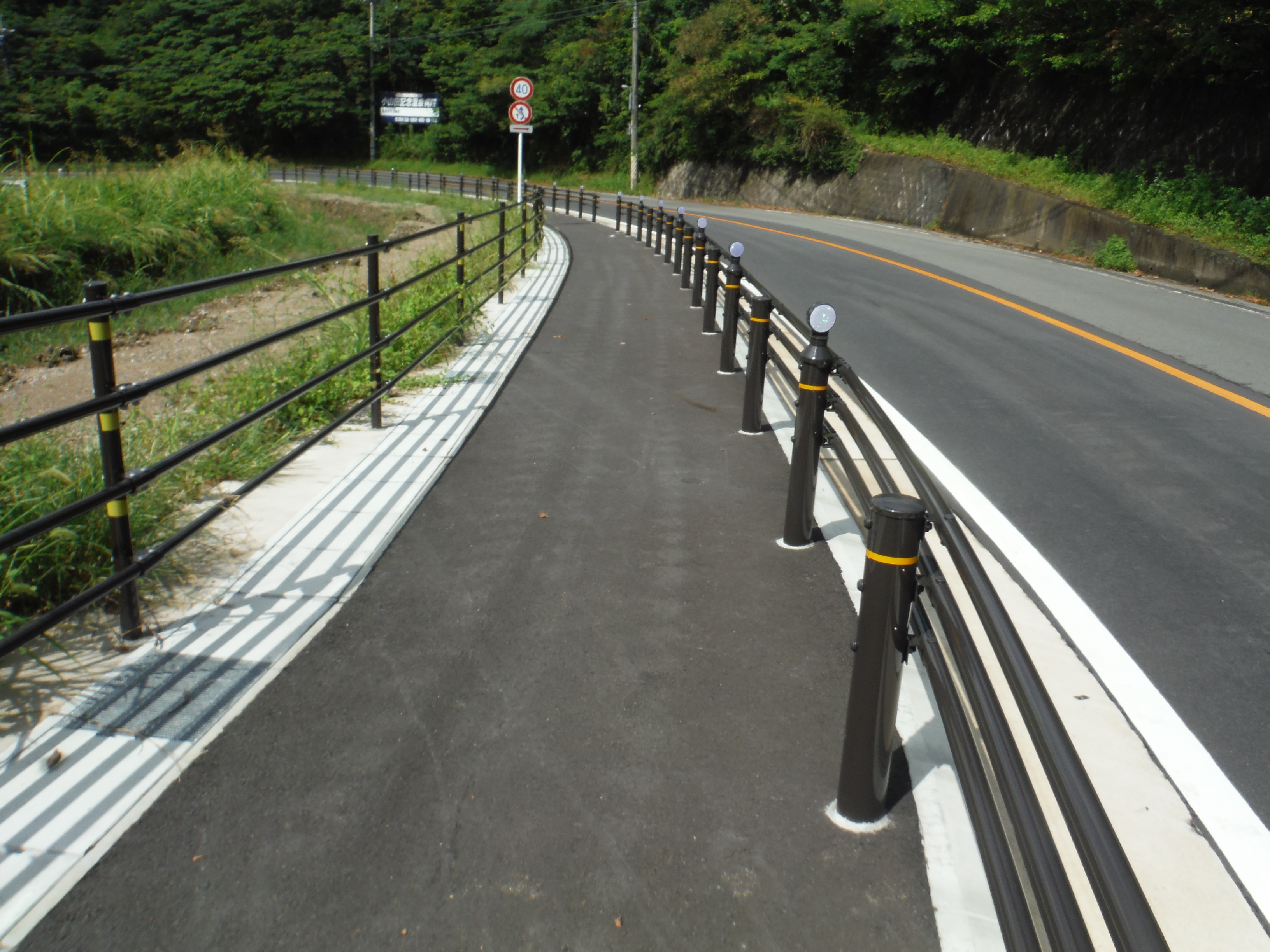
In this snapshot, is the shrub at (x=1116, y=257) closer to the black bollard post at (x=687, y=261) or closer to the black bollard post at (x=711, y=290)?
the black bollard post at (x=687, y=261)

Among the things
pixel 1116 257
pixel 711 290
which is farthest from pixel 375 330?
pixel 1116 257

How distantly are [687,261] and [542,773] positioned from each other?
12.0m

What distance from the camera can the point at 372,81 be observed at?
245ft

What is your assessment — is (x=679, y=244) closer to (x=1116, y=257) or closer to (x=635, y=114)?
(x=1116, y=257)

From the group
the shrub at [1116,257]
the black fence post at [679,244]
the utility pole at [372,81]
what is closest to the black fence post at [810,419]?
the black fence post at [679,244]

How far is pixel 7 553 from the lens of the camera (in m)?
3.74

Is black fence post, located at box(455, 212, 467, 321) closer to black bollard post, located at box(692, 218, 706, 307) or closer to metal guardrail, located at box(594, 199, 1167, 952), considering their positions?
black bollard post, located at box(692, 218, 706, 307)

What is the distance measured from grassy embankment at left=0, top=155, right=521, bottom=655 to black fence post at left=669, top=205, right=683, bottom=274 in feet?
10.1

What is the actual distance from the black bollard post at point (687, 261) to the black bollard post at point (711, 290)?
10.9 ft

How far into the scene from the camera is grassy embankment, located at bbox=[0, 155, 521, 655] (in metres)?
3.91

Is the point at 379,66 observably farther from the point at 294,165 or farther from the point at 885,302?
the point at 885,302

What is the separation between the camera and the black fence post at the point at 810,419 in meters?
4.45

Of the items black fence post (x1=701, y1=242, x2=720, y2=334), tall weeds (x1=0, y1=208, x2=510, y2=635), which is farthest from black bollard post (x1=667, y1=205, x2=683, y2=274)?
tall weeds (x1=0, y1=208, x2=510, y2=635)

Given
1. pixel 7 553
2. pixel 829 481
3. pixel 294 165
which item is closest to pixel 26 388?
pixel 7 553
